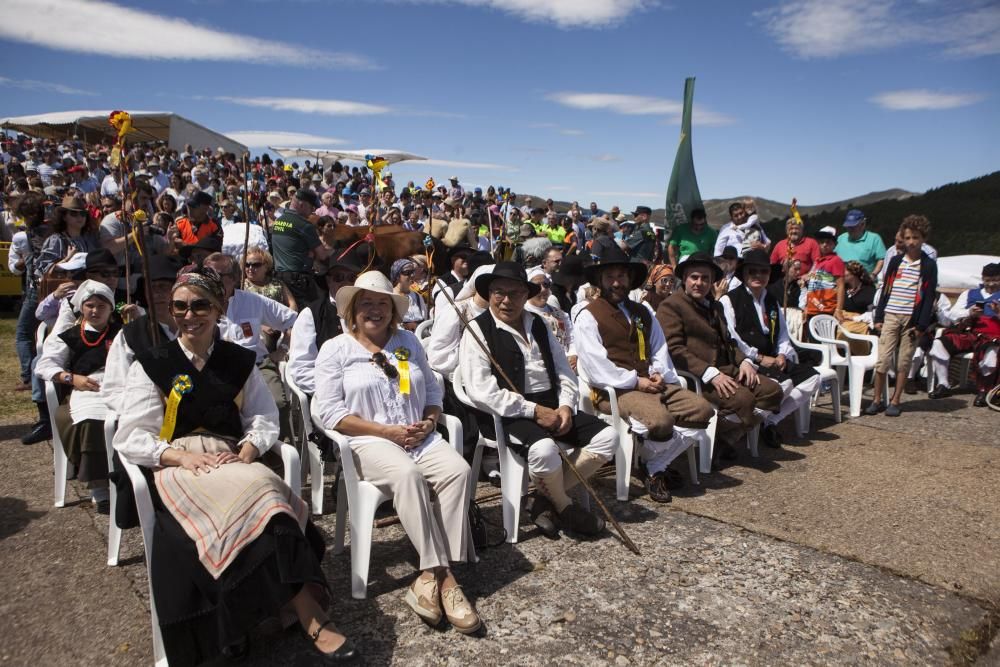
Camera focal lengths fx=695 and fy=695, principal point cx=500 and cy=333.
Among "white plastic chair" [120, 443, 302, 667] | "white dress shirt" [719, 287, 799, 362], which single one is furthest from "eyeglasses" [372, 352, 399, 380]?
"white dress shirt" [719, 287, 799, 362]

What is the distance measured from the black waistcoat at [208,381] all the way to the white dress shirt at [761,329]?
152 inches

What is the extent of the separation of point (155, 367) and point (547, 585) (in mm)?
2027

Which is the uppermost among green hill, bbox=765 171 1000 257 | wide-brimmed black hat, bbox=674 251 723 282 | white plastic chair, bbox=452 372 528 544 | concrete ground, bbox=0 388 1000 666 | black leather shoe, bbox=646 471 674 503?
→ green hill, bbox=765 171 1000 257

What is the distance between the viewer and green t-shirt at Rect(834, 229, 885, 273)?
8297 millimetres

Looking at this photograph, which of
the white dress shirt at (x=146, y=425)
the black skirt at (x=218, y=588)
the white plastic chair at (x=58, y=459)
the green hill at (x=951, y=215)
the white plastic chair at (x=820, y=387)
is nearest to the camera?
the black skirt at (x=218, y=588)

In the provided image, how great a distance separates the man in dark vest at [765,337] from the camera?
568 centimetres

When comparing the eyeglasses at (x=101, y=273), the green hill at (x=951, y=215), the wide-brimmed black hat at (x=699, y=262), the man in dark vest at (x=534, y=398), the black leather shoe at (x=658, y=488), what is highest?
the green hill at (x=951, y=215)

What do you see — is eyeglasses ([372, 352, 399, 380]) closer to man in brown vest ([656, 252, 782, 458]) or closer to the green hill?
man in brown vest ([656, 252, 782, 458])

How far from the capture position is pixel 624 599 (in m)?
3.16

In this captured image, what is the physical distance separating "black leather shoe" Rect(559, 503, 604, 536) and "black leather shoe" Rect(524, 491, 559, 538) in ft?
0.21

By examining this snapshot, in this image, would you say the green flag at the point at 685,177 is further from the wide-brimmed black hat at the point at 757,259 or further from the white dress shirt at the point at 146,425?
the white dress shirt at the point at 146,425

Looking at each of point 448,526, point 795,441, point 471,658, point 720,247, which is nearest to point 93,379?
point 448,526

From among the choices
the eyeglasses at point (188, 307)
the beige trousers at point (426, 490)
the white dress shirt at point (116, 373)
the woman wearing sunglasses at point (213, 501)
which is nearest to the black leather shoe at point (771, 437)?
the beige trousers at point (426, 490)

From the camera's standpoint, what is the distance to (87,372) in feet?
13.8
